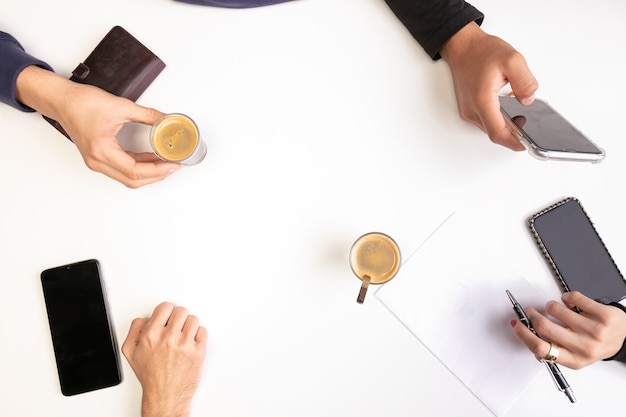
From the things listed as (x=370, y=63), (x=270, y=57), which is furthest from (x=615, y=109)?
(x=270, y=57)

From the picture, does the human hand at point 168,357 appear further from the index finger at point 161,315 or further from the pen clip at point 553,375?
the pen clip at point 553,375

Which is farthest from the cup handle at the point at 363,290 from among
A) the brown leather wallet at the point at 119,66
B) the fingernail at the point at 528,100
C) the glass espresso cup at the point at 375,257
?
the brown leather wallet at the point at 119,66

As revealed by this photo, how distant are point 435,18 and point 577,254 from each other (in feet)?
2.13

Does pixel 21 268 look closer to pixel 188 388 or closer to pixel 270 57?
pixel 188 388

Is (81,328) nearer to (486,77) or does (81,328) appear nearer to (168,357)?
(168,357)

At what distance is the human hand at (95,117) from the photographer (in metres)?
0.91

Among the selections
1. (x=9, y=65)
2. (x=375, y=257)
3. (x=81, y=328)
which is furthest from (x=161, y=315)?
(x=9, y=65)

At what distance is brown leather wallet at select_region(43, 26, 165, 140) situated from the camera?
98 cm

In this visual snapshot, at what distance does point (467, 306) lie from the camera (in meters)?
0.93

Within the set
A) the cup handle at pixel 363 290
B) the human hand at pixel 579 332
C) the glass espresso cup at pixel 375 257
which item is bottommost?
Answer: the cup handle at pixel 363 290

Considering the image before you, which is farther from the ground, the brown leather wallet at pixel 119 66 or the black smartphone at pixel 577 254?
the black smartphone at pixel 577 254

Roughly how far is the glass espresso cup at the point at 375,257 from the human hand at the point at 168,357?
0.40 meters

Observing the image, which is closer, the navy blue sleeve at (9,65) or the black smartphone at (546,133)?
the black smartphone at (546,133)

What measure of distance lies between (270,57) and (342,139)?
0.28m
